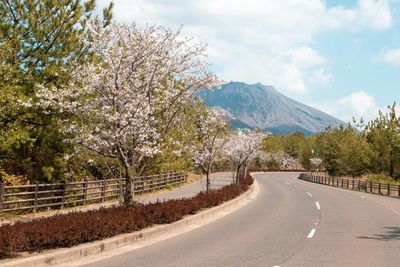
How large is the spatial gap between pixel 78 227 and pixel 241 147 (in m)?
27.7

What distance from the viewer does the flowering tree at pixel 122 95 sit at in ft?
45.5

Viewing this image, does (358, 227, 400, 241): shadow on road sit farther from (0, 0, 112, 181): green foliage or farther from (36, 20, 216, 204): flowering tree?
(0, 0, 112, 181): green foliage

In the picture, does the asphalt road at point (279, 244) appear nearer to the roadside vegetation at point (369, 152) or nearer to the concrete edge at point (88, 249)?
the concrete edge at point (88, 249)

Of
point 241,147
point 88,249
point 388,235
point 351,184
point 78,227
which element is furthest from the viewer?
point 351,184

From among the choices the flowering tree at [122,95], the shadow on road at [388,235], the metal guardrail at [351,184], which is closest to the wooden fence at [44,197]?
the flowering tree at [122,95]

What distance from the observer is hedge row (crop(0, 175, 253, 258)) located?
Answer: 29.7ft

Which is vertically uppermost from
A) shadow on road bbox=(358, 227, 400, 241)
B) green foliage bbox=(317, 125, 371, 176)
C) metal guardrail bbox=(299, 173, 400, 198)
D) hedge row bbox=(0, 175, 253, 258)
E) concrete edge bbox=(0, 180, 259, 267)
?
green foliage bbox=(317, 125, 371, 176)

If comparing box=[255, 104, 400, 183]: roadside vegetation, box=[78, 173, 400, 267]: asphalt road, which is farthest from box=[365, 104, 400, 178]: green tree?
box=[78, 173, 400, 267]: asphalt road

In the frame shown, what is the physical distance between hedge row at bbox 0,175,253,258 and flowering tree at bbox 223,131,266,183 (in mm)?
20974

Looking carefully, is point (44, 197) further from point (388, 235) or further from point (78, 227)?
point (388, 235)

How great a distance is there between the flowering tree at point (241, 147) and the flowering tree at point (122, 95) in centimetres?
2024

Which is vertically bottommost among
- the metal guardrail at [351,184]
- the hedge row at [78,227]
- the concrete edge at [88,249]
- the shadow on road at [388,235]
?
the metal guardrail at [351,184]

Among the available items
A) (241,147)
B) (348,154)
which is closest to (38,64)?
(241,147)

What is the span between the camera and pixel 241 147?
37.4 meters
